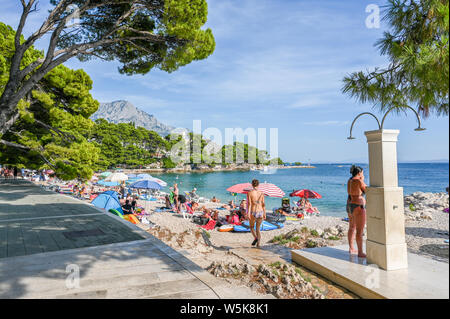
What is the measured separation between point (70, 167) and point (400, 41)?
13127mm

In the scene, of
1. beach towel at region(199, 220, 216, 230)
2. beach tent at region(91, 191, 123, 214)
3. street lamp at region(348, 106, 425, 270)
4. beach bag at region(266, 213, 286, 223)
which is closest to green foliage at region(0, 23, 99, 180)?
beach tent at region(91, 191, 123, 214)

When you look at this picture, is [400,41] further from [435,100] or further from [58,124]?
[58,124]

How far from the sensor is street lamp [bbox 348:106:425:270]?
136 inches

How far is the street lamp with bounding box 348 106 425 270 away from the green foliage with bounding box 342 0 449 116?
1.97ft

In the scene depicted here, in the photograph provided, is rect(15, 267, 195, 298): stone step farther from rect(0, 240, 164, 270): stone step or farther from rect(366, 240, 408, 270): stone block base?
rect(366, 240, 408, 270): stone block base

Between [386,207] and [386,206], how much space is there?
0.04 feet

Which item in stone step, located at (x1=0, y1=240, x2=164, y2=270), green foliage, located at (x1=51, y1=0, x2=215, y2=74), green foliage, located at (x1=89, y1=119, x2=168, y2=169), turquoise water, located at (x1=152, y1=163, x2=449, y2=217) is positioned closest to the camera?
stone step, located at (x1=0, y1=240, x2=164, y2=270)

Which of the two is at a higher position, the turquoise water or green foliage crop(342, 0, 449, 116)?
green foliage crop(342, 0, 449, 116)

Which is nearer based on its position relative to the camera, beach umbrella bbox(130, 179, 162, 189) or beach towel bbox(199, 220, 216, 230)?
beach towel bbox(199, 220, 216, 230)

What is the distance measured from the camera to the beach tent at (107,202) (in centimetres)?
1134

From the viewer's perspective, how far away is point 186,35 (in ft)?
28.2

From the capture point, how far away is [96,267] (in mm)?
3834

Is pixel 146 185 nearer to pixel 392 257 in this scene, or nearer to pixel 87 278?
pixel 87 278

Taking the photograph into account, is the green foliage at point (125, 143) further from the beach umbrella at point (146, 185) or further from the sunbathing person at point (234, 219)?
the sunbathing person at point (234, 219)
